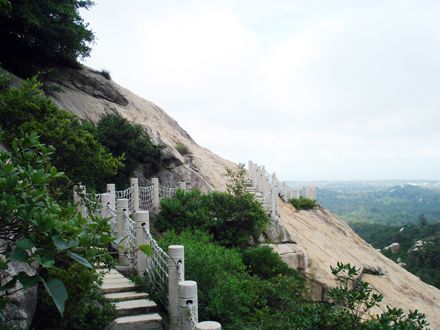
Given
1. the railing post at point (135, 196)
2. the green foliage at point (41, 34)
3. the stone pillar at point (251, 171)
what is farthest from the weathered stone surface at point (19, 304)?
the stone pillar at point (251, 171)

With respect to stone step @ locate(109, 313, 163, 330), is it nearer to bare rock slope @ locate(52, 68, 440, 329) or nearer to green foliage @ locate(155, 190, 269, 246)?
green foliage @ locate(155, 190, 269, 246)

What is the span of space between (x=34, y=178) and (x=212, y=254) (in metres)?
6.00

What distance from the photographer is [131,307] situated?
6.72 meters

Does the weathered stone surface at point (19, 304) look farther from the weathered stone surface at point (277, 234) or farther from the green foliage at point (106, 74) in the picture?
the green foliage at point (106, 74)

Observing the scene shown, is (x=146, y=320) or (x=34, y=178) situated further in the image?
(x=146, y=320)

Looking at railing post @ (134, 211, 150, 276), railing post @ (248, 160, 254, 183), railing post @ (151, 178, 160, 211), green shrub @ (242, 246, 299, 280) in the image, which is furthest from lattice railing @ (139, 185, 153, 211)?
railing post @ (248, 160, 254, 183)

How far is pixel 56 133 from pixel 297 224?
10603mm

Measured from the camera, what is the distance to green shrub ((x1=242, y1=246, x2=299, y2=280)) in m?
10.8

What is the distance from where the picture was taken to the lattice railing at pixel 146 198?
14007 millimetres

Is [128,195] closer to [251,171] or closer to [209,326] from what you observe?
[251,171]

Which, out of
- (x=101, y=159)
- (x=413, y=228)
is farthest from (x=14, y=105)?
(x=413, y=228)

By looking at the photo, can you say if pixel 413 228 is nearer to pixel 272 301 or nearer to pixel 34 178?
pixel 272 301

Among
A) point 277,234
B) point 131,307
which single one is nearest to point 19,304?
point 131,307

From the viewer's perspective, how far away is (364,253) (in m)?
17.6
